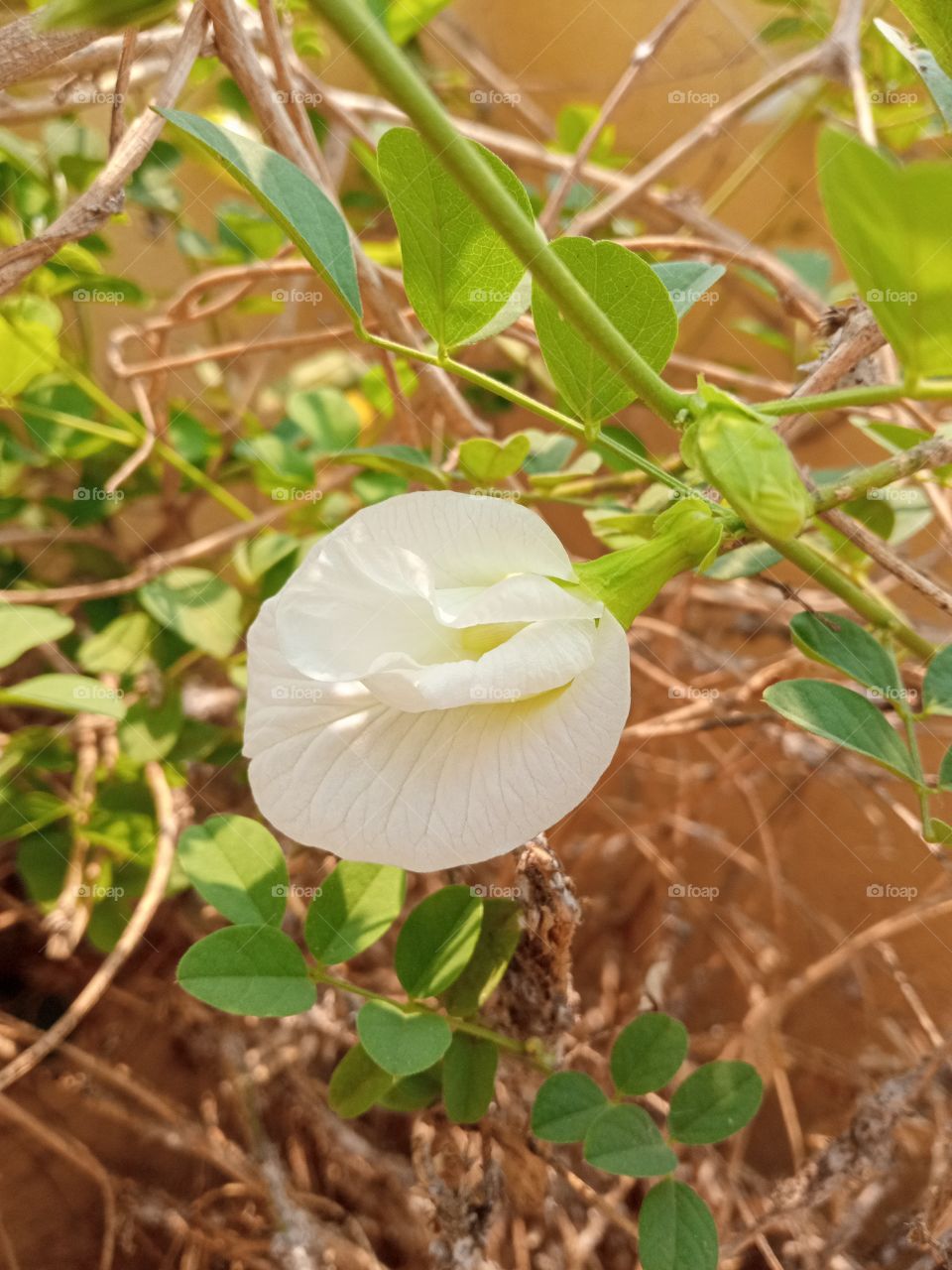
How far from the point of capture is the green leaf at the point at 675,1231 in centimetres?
48

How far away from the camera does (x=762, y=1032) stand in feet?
2.29

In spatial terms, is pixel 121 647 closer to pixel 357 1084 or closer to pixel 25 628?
pixel 25 628

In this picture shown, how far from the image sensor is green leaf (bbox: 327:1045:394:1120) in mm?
498

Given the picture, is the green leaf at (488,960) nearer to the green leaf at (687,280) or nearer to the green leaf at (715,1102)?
the green leaf at (715,1102)

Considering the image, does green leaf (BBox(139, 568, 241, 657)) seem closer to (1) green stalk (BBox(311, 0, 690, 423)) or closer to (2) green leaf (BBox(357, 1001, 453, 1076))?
(2) green leaf (BBox(357, 1001, 453, 1076))

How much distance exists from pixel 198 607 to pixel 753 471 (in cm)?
49

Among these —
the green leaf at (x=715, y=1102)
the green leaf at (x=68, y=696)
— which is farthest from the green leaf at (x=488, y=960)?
the green leaf at (x=68, y=696)

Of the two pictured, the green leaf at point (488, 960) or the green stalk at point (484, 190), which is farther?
the green leaf at point (488, 960)

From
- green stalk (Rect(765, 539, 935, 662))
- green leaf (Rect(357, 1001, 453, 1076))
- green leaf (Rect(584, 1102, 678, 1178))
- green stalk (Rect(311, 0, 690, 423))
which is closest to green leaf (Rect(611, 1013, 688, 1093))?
green leaf (Rect(584, 1102, 678, 1178))

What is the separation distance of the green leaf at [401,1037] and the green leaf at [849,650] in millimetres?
242

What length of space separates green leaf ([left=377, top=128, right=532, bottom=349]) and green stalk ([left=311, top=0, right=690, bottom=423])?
0.06m

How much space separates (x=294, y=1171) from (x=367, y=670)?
1.88ft

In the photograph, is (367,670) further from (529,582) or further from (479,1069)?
(479,1069)

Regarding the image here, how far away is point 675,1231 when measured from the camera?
1.61ft
